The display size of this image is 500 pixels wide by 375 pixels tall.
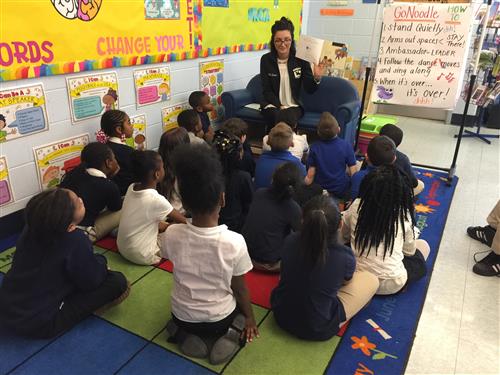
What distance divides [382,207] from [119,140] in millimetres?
1930

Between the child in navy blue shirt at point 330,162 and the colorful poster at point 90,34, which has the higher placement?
the colorful poster at point 90,34

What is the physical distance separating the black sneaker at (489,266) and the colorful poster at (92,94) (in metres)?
2.76

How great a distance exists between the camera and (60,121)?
2740 mm

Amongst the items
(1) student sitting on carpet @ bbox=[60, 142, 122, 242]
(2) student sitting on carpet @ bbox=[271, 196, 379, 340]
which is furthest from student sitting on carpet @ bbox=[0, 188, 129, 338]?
(2) student sitting on carpet @ bbox=[271, 196, 379, 340]

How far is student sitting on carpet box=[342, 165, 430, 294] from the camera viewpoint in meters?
1.90

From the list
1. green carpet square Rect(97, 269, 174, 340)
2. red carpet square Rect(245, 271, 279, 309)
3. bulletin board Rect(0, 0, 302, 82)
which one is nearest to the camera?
green carpet square Rect(97, 269, 174, 340)

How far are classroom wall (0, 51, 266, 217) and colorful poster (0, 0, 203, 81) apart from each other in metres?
0.10

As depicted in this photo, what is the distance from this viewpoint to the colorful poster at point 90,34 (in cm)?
234

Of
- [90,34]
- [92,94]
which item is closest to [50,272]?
[92,94]

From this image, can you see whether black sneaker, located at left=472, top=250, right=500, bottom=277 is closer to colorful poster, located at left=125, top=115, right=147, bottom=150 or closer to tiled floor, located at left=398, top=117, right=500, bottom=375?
tiled floor, located at left=398, top=117, right=500, bottom=375

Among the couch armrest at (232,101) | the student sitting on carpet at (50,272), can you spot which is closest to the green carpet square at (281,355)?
the student sitting on carpet at (50,272)

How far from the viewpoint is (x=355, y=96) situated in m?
4.09

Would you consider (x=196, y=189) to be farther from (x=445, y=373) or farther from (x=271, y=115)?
(x=271, y=115)

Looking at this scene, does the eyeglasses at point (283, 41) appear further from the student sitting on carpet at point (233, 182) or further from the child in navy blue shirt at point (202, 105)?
the student sitting on carpet at point (233, 182)
